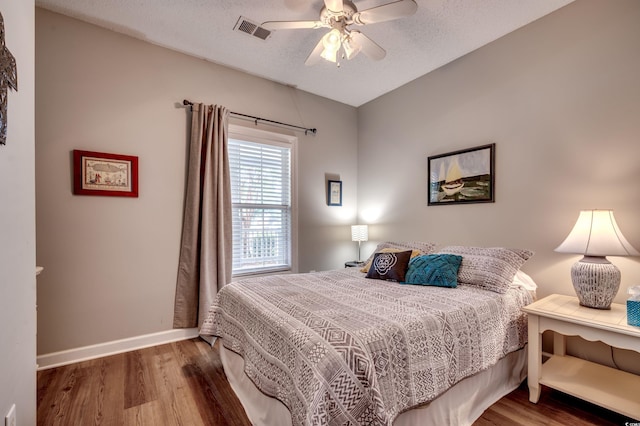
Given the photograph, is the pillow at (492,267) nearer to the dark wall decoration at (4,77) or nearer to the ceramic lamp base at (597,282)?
the ceramic lamp base at (597,282)

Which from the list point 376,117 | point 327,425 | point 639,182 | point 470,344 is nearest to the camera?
point 327,425

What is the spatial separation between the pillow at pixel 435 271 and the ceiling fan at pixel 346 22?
176cm

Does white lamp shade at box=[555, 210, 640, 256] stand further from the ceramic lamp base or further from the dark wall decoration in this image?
the dark wall decoration

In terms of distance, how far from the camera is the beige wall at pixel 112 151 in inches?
93.4

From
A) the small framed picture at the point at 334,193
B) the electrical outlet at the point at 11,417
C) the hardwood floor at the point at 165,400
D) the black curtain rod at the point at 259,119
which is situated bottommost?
the hardwood floor at the point at 165,400

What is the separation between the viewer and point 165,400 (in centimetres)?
189

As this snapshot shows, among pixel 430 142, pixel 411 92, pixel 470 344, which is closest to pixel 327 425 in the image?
pixel 470 344

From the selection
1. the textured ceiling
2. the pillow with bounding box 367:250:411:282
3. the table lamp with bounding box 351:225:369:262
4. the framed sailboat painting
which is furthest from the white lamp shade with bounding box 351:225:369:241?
the textured ceiling

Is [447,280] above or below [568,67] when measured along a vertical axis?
below

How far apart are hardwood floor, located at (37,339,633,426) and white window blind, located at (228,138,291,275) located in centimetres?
127

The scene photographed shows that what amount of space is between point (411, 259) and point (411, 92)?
2.13 m

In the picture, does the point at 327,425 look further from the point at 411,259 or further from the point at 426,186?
the point at 426,186

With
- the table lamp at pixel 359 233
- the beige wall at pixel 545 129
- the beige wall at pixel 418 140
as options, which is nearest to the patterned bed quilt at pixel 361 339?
the beige wall at pixel 545 129

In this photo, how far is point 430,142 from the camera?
3.29 metres
